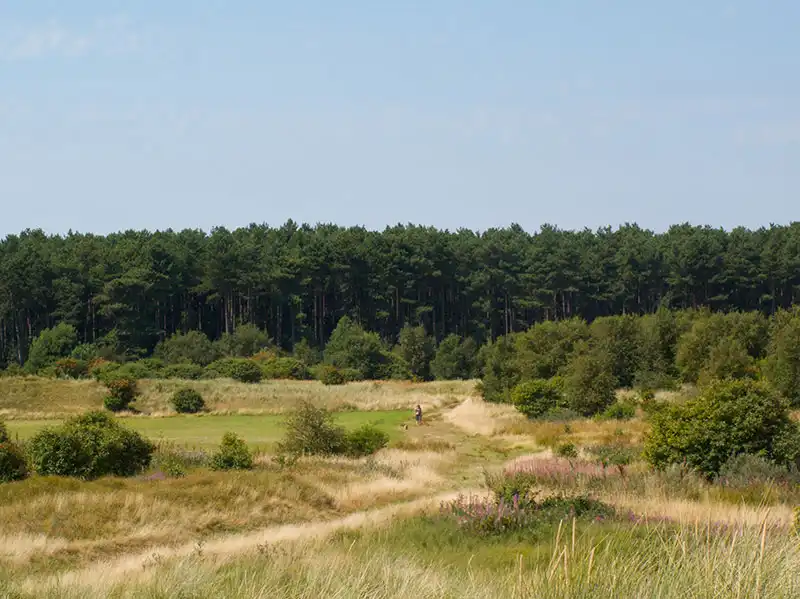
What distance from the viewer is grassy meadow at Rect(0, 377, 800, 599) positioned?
629cm

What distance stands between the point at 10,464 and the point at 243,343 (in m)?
68.4

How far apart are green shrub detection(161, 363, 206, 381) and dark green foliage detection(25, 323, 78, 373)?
12.3 metres

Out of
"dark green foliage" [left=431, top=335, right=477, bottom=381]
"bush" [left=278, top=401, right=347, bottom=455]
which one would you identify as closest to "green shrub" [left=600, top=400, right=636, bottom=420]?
"bush" [left=278, top=401, right=347, bottom=455]

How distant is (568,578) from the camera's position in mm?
5766

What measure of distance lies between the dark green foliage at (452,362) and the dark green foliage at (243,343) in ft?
62.3

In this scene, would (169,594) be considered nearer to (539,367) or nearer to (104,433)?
(104,433)

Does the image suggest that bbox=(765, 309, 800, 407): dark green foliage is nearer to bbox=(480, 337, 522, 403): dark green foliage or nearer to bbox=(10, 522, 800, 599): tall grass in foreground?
bbox=(480, 337, 522, 403): dark green foliage

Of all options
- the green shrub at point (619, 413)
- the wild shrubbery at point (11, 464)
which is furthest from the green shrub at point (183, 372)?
the wild shrubbery at point (11, 464)

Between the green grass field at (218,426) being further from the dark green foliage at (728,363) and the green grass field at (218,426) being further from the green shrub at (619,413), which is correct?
the dark green foliage at (728,363)

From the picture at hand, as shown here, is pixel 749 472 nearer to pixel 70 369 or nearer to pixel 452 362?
pixel 70 369

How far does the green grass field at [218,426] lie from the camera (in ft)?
135

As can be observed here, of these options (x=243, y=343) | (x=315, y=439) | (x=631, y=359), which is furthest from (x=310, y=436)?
(x=243, y=343)

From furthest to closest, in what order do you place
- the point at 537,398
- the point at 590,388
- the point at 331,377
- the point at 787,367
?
the point at 331,377 < the point at 787,367 < the point at 537,398 < the point at 590,388

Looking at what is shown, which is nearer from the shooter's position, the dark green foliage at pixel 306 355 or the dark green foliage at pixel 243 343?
the dark green foliage at pixel 243 343
